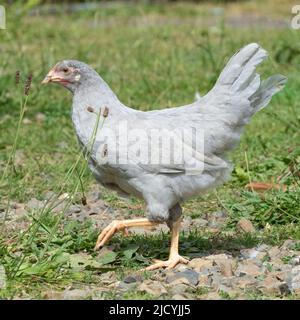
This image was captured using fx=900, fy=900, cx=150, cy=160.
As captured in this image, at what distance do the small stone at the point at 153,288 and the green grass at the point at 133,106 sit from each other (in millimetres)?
83

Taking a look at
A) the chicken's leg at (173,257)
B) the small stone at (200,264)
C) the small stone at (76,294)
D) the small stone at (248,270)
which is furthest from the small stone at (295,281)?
the small stone at (76,294)

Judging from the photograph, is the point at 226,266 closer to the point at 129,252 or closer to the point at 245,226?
the point at 129,252

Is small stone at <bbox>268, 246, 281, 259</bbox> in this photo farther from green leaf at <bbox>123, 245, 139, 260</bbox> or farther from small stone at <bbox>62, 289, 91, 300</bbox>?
small stone at <bbox>62, 289, 91, 300</bbox>

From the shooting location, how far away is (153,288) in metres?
4.52

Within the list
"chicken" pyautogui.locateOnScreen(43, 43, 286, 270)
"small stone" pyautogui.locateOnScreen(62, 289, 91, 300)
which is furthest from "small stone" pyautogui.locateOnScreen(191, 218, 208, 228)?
"small stone" pyautogui.locateOnScreen(62, 289, 91, 300)

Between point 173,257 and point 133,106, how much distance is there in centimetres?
353

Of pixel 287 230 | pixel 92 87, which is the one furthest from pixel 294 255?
pixel 92 87

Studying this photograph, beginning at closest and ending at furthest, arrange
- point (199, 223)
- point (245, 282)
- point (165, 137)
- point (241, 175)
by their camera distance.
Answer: point (245, 282), point (165, 137), point (199, 223), point (241, 175)

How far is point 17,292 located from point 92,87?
131 centimetres

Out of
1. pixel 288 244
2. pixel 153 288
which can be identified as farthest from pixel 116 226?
pixel 288 244

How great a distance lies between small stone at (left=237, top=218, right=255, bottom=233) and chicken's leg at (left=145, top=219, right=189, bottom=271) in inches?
24.1

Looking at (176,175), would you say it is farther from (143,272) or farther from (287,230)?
(287,230)

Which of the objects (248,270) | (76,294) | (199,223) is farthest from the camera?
(199,223)

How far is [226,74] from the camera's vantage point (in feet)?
16.8
